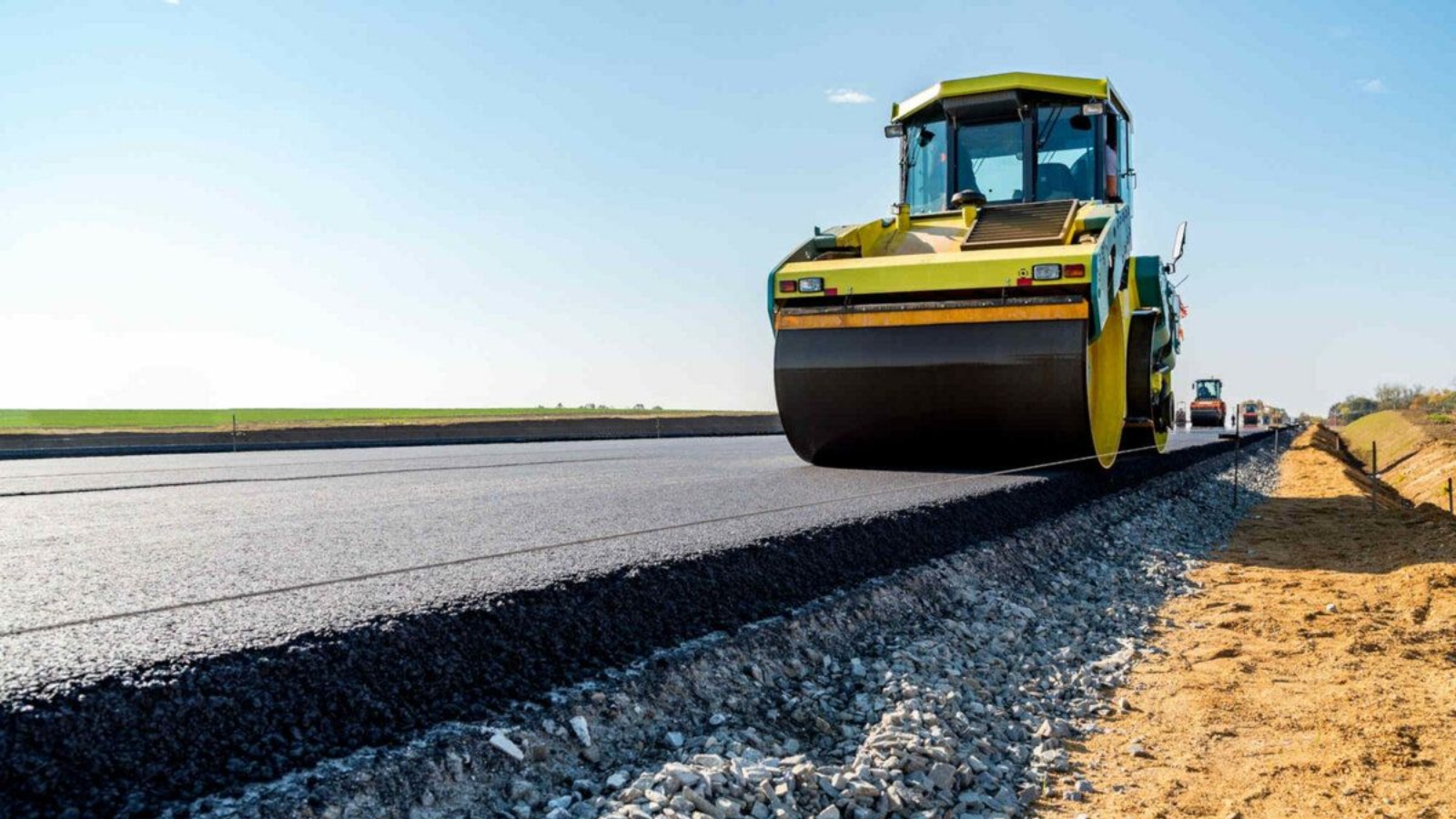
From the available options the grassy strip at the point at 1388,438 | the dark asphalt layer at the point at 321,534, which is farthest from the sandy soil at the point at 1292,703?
the grassy strip at the point at 1388,438

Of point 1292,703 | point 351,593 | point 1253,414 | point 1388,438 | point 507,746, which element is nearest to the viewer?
point 507,746

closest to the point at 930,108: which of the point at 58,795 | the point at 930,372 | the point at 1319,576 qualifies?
the point at 930,372

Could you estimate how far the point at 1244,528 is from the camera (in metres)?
11.0

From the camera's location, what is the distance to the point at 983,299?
23.7 feet

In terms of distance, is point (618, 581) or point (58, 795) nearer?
point (58, 795)

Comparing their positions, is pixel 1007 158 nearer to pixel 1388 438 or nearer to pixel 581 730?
pixel 581 730

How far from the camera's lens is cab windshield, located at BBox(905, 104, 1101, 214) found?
9023 millimetres

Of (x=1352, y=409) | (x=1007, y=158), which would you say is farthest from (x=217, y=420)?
(x=1352, y=409)

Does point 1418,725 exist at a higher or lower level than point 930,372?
lower

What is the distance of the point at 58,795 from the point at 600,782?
1234 mm

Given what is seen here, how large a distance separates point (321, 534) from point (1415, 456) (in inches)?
1010

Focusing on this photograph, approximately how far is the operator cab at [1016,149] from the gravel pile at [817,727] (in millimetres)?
4180

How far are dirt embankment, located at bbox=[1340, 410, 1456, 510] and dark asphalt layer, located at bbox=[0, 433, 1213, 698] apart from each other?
477 inches

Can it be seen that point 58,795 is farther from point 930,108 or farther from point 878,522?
point 930,108
